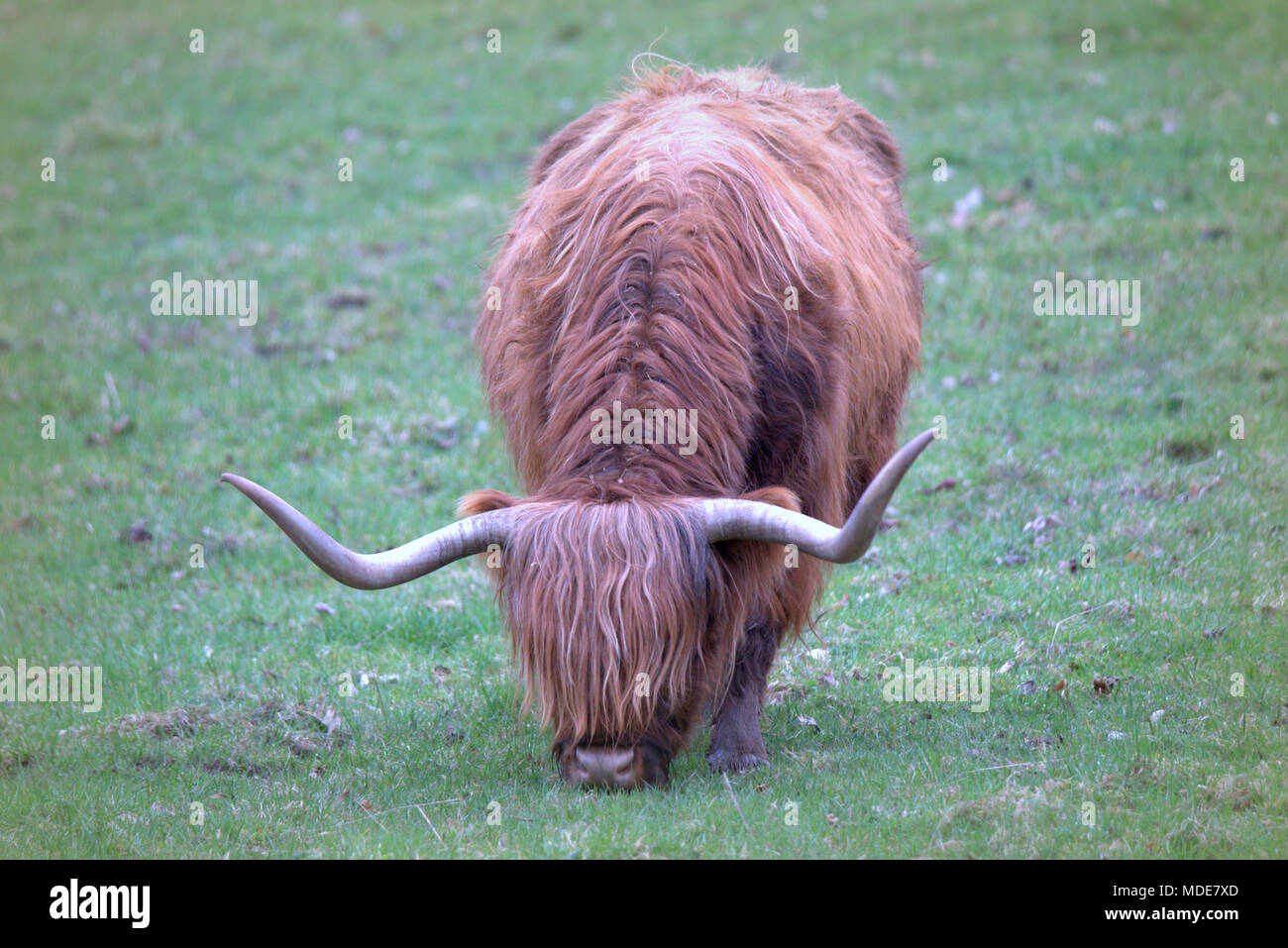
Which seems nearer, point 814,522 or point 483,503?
point 814,522

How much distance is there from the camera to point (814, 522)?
4426 mm

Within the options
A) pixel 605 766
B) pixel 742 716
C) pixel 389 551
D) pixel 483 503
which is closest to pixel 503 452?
pixel 742 716

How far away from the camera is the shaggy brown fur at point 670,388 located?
454 centimetres

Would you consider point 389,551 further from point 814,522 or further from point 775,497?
point 814,522

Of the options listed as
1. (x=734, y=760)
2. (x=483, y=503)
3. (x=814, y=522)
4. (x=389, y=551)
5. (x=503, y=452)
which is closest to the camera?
(x=814, y=522)

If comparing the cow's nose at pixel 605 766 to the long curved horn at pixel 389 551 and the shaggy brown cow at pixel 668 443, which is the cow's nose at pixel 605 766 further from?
the long curved horn at pixel 389 551

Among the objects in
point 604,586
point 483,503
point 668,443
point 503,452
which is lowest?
point 503,452

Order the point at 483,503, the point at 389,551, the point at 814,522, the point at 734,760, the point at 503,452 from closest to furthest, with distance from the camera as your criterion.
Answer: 1. the point at 814,522
2. the point at 389,551
3. the point at 483,503
4. the point at 734,760
5. the point at 503,452

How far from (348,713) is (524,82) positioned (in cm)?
1070

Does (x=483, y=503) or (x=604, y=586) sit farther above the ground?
(x=483, y=503)

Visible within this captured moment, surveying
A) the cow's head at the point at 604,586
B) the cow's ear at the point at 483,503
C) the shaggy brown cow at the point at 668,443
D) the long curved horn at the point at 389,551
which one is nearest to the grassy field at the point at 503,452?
the cow's head at the point at 604,586

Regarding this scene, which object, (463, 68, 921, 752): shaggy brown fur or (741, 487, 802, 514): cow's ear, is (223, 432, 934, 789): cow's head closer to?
(463, 68, 921, 752): shaggy brown fur

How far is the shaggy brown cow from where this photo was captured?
14.8 feet

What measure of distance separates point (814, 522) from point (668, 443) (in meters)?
0.60
